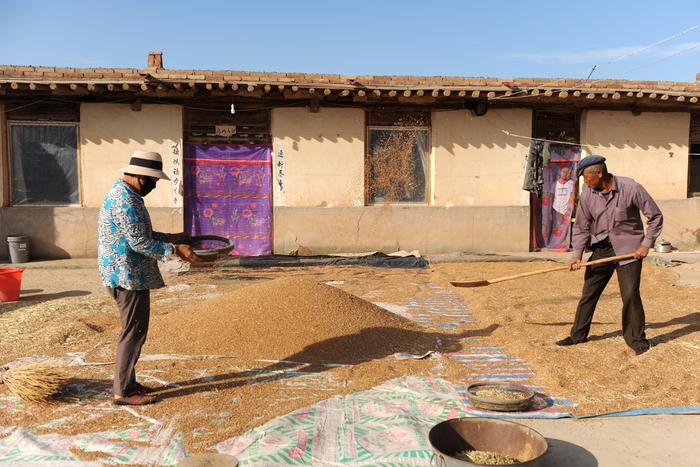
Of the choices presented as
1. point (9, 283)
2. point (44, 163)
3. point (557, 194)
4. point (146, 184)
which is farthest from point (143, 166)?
point (557, 194)

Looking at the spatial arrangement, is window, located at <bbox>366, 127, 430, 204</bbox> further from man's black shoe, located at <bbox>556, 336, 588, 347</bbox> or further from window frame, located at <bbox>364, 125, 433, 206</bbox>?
man's black shoe, located at <bbox>556, 336, 588, 347</bbox>

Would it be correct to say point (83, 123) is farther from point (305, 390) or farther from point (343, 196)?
point (305, 390)

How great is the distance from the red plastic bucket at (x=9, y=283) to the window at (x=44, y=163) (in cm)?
362

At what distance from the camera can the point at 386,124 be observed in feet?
34.5

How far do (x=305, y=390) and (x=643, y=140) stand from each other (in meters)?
9.59

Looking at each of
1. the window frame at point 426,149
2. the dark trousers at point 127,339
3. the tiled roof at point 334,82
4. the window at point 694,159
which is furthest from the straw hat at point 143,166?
the window at point 694,159

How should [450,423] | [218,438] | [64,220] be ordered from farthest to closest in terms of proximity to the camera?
[64,220], [218,438], [450,423]

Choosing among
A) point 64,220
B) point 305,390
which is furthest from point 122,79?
point 305,390

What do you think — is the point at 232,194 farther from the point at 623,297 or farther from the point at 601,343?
the point at 623,297

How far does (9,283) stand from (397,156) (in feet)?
21.0

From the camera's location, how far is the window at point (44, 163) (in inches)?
388

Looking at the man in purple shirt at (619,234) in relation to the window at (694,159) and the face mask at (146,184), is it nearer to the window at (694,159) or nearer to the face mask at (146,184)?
the face mask at (146,184)

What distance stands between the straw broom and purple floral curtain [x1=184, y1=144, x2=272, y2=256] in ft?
21.9

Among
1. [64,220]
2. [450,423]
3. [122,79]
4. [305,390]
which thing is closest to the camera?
[450,423]
